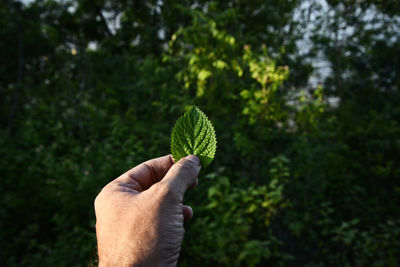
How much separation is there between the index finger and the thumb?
0.81ft

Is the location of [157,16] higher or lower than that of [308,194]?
higher

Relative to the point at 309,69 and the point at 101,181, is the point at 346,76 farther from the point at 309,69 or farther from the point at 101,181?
the point at 101,181

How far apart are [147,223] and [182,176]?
0.57ft

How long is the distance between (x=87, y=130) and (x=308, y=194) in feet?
9.94

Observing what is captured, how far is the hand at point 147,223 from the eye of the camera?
2.77 ft

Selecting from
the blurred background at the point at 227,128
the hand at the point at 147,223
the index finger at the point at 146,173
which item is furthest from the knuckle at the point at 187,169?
the blurred background at the point at 227,128

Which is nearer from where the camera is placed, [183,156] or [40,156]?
[183,156]

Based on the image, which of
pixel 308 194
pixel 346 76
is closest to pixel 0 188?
pixel 308 194

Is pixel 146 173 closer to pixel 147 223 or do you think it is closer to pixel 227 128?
pixel 147 223

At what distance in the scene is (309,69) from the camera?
16.1 ft

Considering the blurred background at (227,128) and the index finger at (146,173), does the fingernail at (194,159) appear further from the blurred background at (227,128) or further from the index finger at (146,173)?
the blurred background at (227,128)

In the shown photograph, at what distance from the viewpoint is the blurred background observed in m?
2.92

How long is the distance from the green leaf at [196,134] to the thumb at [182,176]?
0.11 feet

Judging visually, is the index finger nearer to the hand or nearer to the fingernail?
the hand
